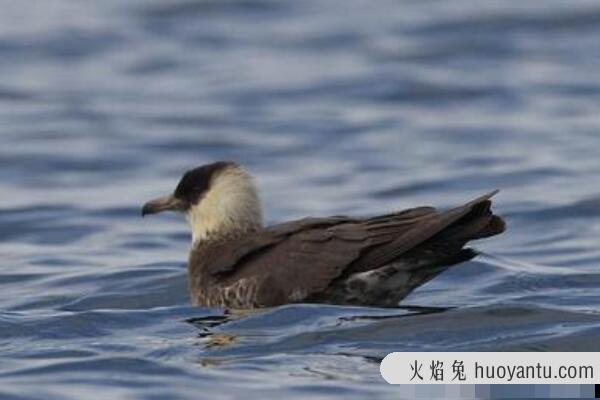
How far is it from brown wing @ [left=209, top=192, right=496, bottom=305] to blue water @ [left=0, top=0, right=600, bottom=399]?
0.22 m

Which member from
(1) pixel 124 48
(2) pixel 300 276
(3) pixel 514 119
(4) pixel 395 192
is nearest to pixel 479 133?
(3) pixel 514 119

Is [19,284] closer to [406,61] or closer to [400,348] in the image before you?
[400,348]

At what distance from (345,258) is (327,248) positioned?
14 centimetres

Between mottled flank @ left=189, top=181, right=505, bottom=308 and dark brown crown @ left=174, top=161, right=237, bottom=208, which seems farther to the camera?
dark brown crown @ left=174, top=161, right=237, bottom=208

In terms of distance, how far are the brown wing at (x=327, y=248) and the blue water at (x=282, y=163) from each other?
8.8 inches

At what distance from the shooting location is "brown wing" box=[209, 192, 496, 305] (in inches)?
514

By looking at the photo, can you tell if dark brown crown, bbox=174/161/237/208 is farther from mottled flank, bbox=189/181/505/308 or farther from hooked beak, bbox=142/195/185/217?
mottled flank, bbox=189/181/505/308

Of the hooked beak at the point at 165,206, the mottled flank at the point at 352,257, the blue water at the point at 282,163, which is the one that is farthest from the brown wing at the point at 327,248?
the hooked beak at the point at 165,206

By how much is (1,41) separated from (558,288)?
1331 centimetres

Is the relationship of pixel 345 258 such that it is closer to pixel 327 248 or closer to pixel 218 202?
pixel 327 248

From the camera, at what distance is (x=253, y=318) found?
13.0 m

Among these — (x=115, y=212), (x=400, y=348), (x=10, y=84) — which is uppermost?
(x=10, y=84)

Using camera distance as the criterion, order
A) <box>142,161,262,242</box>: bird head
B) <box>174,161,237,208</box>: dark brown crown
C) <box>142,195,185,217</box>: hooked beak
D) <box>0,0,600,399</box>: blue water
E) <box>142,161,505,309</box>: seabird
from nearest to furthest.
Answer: <box>0,0,600,399</box>: blue water < <box>142,161,505,309</box>: seabird < <box>142,161,262,242</box>: bird head < <box>174,161,237,208</box>: dark brown crown < <box>142,195,185,217</box>: hooked beak

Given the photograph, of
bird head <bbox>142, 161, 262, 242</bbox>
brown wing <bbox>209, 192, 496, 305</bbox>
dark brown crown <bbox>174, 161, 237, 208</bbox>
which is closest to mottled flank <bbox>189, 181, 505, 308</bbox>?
brown wing <bbox>209, 192, 496, 305</bbox>
